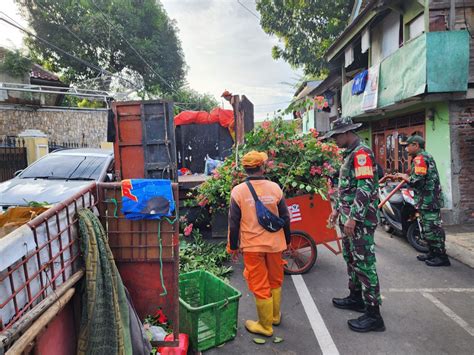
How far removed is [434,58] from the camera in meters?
7.32

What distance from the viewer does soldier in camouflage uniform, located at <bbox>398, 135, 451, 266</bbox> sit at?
5.15 m

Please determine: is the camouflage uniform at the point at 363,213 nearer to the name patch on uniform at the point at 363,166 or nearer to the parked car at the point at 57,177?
the name patch on uniform at the point at 363,166

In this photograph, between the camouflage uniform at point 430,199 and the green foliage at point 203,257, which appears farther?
the camouflage uniform at point 430,199

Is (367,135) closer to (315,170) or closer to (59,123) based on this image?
(315,170)

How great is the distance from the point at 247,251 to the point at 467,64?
7.06 m

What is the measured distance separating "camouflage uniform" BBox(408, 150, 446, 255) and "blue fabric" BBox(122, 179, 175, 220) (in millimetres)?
4183

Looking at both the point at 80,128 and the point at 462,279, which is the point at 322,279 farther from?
the point at 80,128

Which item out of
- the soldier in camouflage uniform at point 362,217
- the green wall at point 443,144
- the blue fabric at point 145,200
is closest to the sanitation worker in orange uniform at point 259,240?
the soldier in camouflage uniform at point 362,217

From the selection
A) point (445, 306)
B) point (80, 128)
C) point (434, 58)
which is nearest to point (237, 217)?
point (445, 306)

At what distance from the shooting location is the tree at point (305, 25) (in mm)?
17547

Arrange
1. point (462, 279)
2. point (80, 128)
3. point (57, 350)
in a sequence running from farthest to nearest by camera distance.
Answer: point (80, 128)
point (462, 279)
point (57, 350)

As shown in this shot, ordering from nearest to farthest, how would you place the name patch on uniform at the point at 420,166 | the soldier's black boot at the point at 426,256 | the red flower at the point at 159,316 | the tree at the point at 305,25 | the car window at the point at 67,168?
the red flower at the point at 159,316, the name patch on uniform at the point at 420,166, the soldier's black boot at the point at 426,256, the car window at the point at 67,168, the tree at the point at 305,25

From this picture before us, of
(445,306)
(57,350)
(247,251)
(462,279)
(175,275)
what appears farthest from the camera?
(462,279)

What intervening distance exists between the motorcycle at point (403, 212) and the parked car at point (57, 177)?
17.4 ft
